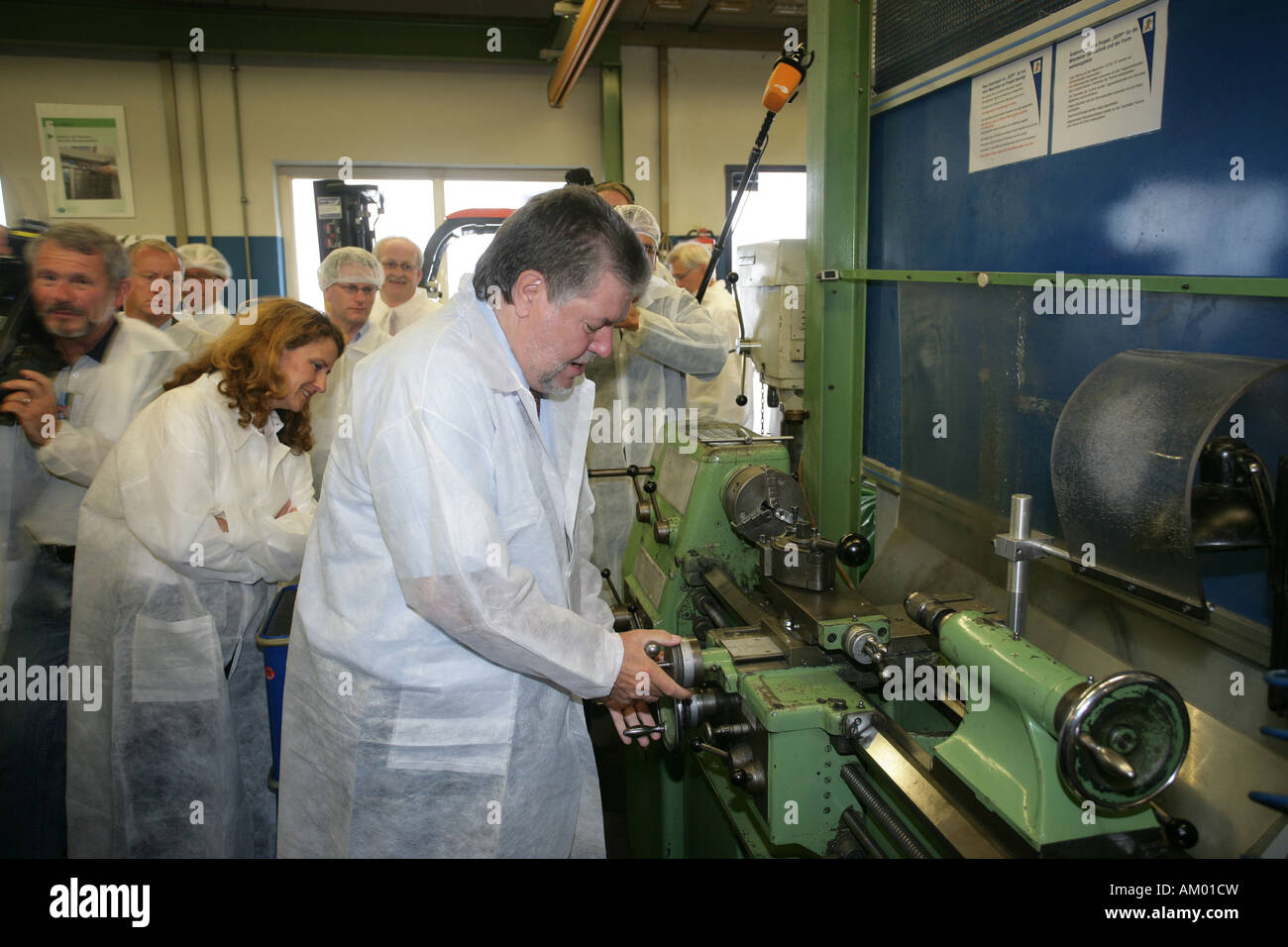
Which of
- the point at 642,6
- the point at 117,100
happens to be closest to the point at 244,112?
the point at 117,100

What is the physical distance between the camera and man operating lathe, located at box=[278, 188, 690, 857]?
116 centimetres

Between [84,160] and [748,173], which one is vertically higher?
[84,160]

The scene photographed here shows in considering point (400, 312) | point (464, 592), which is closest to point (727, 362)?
point (400, 312)

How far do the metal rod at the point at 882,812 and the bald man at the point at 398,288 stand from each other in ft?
10.1

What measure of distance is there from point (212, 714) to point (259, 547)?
0.41m

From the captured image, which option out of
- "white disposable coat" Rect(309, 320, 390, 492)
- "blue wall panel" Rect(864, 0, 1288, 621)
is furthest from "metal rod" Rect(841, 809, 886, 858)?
"white disposable coat" Rect(309, 320, 390, 492)

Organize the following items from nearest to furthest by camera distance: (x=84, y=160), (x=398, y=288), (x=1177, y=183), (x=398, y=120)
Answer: (x=1177, y=183) < (x=398, y=288) < (x=84, y=160) < (x=398, y=120)

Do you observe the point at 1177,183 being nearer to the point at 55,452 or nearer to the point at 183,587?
the point at 183,587

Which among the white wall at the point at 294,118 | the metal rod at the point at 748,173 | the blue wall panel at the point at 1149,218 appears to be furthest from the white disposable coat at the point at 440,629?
the white wall at the point at 294,118

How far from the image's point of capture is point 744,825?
1657 mm

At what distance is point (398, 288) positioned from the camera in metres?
3.85

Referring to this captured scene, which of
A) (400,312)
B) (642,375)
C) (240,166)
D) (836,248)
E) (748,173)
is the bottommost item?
(642,375)

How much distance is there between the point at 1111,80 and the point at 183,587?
219 cm

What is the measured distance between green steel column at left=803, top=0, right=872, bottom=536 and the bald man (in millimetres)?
2015
